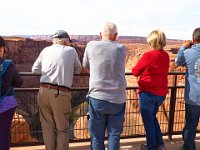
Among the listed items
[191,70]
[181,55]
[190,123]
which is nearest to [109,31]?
[181,55]

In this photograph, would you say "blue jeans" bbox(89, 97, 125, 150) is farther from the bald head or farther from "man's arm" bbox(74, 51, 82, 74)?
the bald head

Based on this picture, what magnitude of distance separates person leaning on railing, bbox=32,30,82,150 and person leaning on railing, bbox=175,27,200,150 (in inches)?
48.5

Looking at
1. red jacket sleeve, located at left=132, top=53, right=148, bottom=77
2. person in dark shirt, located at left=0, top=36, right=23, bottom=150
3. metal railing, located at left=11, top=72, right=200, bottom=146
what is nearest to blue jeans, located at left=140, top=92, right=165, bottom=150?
red jacket sleeve, located at left=132, top=53, right=148, bottom=77

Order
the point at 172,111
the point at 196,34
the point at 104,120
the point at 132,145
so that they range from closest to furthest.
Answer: the point at 104,120, the point at 196,34, the point at 132,145, the point at 172,111

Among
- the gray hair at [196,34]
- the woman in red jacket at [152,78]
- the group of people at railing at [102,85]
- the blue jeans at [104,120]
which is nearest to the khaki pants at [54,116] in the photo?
the group of people at railing at [102,85]

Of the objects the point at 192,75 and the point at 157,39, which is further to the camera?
the point at 192,75

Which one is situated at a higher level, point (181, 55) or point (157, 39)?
point (157, 39)

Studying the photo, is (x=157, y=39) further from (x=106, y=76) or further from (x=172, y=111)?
(x=172, y=111)

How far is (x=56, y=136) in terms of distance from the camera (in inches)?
133

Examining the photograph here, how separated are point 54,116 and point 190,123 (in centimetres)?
162

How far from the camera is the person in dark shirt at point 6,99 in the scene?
2.71 metres

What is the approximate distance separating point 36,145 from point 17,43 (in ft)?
171

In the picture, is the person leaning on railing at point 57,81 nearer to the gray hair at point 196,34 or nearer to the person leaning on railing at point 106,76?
the person leaning on railing at point 106,76

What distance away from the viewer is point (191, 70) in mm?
3371
